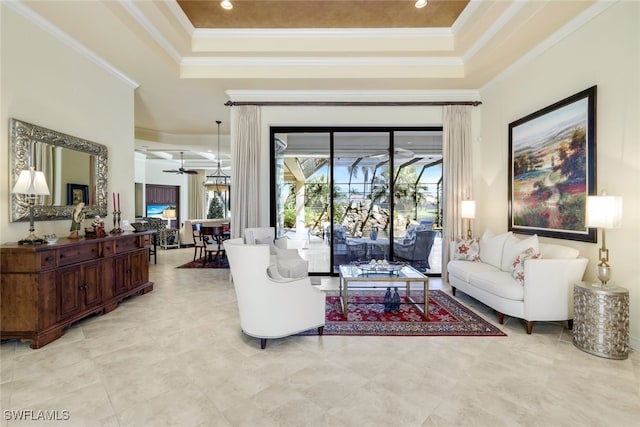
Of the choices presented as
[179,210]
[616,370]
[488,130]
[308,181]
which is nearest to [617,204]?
[616,370]

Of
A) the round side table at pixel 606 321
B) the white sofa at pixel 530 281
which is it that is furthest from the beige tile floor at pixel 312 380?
the white sofa at pixel 530 281

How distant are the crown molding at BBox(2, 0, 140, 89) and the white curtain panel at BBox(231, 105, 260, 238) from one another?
5.97 feet

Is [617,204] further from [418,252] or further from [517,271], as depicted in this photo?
[418,252]

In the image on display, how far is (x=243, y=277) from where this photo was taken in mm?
2750

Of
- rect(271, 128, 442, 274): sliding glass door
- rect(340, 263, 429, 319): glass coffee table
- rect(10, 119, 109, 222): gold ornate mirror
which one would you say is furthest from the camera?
rect(271, 128, 442, 274): sliding glass door

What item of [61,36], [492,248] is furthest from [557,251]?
[61,36]

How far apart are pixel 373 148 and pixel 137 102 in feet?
15.1

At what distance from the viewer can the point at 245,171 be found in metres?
5.18

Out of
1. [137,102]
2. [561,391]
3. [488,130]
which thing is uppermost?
[137,102]

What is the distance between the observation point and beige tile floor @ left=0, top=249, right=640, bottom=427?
6.21 ft

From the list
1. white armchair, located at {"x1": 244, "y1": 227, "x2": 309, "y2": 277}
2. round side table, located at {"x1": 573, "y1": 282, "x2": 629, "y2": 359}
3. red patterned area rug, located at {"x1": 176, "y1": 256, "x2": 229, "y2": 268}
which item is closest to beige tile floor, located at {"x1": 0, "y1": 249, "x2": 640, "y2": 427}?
round side table, located at {"x1": 573, "y1": 282, "x2": 629, "y2": 359}

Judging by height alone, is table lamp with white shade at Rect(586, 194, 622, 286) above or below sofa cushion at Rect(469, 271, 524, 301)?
above

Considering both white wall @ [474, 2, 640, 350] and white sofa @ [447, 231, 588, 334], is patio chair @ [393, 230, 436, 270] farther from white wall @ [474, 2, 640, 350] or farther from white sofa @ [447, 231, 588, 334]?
white wall @ [474, 2, 640, 350]

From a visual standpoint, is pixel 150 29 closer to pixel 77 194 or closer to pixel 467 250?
pixel 77 194
